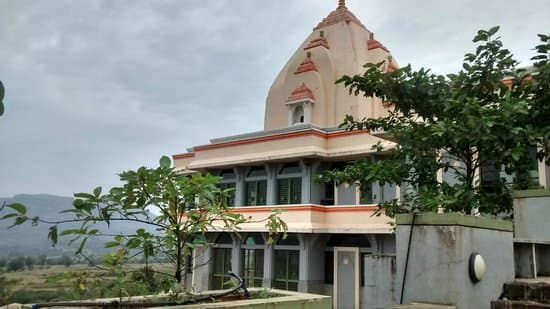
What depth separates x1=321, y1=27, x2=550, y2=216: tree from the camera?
6.21 meters

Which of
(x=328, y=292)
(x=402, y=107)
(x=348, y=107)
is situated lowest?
(x=328, y=292)

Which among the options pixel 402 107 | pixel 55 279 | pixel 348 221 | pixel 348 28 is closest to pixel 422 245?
pixel 55 279

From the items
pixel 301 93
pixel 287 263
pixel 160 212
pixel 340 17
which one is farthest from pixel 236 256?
pixel 160 212

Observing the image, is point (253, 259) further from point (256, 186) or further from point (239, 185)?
point (239, 185)

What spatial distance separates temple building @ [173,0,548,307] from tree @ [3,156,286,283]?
1062 cm

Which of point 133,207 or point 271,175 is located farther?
point 271,175

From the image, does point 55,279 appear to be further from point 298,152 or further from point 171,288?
point 298,152

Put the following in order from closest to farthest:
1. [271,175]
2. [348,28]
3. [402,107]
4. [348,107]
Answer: [402,107] < [271,175] < [348,107] < [348,28]

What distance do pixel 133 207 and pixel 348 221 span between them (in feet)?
41.5

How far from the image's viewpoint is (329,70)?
21.0 m

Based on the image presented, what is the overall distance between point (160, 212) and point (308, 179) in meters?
13.3

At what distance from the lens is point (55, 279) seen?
374 centimetres

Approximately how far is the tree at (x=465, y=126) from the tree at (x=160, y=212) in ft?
10.9

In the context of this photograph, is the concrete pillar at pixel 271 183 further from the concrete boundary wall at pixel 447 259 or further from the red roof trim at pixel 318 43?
the concrete boundary wall at pixel 447 259
